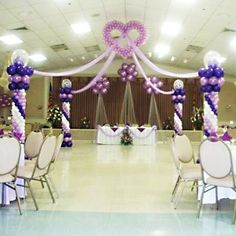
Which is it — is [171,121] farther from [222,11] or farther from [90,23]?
[222,11]

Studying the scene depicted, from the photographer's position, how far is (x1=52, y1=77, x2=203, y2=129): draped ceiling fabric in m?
19.6

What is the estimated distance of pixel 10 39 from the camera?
11.8 m

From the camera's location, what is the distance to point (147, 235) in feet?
12.3

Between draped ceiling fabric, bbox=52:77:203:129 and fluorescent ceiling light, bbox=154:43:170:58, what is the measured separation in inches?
120

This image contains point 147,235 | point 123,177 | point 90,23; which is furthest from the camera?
point 90,23

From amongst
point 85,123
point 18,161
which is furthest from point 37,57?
point 18,161

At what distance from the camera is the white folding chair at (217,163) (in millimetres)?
4242

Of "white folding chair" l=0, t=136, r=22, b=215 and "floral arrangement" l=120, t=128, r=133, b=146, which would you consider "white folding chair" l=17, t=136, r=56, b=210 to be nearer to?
"white folding chair" l=0, t=136, r=22, b=215

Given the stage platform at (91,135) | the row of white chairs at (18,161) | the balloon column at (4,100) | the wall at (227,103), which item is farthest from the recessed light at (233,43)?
the balloon column at (4,100)

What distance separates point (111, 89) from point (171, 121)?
Answer: 11.5ft

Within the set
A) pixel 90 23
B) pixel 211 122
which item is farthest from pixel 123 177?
pixel 90 23

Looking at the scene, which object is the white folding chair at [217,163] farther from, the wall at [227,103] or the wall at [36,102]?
the wall at [227,103]

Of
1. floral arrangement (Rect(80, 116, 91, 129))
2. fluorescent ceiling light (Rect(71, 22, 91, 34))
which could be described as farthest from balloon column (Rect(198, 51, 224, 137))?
floral arrangement (Rect(80, 116, 91, 129))

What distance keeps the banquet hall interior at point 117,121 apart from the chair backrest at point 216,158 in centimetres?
1
